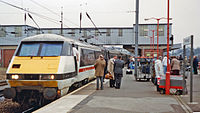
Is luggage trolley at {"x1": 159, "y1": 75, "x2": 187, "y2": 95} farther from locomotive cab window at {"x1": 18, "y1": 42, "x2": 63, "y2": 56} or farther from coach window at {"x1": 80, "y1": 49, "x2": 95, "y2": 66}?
locomotive cab window at {"x1": 18, "y1": 42, "x2": 63, "y2": 56}

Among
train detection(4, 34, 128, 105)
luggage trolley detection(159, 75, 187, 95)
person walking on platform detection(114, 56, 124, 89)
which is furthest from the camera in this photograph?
person walking on platform detection(114, 56, 124, 89)

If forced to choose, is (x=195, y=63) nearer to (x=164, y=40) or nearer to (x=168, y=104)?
(x=168, y=104)

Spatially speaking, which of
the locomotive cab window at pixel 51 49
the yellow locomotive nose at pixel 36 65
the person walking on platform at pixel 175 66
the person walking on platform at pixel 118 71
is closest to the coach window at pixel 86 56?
the person walking on platform at pixel 118 71

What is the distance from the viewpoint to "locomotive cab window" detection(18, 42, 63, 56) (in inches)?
400

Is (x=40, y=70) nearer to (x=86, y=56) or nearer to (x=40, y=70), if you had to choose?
(x=40, y=70)

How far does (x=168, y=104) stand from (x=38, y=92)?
4.99 m

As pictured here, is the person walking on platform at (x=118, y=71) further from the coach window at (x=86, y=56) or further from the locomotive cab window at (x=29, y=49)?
the locomotive cab window at (x=29, y=49)

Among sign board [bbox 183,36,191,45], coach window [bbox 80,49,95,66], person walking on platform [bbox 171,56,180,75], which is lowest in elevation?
person walking on platform [bbox 171,56,180,75]

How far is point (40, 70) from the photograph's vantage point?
31.0 ft

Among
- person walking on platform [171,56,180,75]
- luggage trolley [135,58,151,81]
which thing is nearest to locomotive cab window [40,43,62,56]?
person walking on platform [171,56,180,75]

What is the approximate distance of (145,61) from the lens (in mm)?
17203

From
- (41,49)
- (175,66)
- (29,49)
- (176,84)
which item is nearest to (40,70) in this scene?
(41,49)

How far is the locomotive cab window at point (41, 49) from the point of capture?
10172mm

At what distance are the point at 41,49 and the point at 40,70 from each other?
3.94ft
